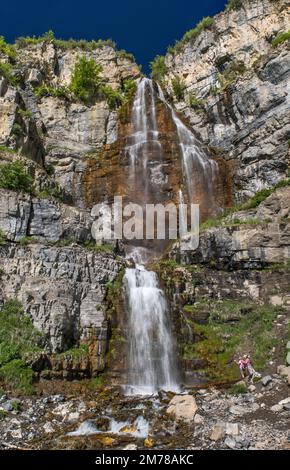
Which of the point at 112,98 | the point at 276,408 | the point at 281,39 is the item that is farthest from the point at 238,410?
the point at 112,98

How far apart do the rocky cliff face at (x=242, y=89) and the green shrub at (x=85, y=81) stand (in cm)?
651

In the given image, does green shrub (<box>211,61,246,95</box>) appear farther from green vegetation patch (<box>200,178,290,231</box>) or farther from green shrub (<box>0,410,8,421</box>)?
green shrub (<box>0,410,8,421</box>)

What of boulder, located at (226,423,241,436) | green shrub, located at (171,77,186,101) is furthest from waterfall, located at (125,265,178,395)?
green shrub, located at (171,77,186,101)

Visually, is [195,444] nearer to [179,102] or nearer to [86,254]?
[86,254]

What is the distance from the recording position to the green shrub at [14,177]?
18.3 metres

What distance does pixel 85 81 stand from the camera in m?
30.7

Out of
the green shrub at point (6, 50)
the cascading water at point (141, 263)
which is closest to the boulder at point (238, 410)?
the cascading water at point (141, 263)

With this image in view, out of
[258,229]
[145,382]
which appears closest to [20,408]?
[145,382]

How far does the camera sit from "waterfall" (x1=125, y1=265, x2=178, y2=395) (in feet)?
48.5

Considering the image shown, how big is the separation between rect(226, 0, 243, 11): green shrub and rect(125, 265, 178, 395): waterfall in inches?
962

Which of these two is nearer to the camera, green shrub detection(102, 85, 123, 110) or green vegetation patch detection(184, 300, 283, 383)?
green vegetation patch detection(184, 300, 283, 383)

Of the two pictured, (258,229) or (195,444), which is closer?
(195,444)
